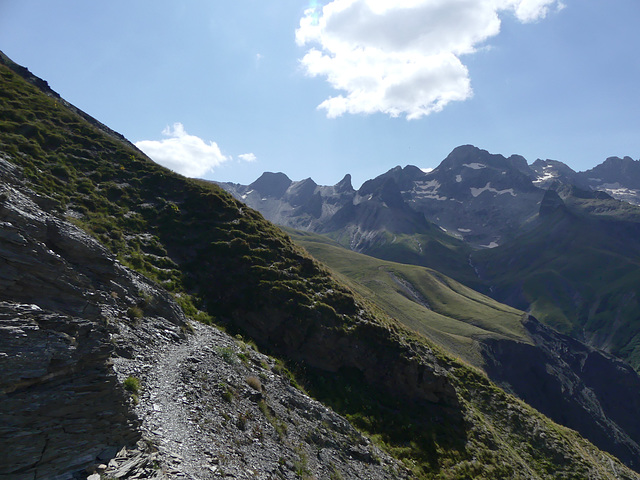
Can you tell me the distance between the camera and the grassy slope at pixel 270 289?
2684 cm

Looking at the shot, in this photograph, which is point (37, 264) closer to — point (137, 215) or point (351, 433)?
point (351, 433)

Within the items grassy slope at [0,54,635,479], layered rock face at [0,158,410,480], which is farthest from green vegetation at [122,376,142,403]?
grassy slope at [0,54,635,479]

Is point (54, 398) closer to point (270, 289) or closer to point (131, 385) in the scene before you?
point (131, 385)

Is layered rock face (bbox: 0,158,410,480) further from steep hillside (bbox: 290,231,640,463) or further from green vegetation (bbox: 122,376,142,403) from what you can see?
steep hillside (bbox: 290,231,640,463)

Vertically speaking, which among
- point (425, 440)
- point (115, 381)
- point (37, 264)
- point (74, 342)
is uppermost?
point (37, 264)

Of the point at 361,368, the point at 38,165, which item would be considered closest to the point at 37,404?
the point at 361,368

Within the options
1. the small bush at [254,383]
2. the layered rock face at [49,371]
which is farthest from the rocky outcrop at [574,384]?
the layered rock face at [49,371]

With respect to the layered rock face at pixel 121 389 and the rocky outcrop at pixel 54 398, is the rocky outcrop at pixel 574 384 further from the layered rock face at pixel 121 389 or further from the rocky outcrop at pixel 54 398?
the rocky outcrop at pixel 54 398

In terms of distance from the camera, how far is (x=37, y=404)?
1067cm

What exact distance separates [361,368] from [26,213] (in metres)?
24.0

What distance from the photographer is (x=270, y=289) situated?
32719 millimetres

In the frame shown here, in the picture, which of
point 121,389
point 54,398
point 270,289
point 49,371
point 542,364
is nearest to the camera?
point 54,398

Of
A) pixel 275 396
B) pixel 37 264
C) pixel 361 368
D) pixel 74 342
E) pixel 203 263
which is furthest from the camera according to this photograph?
pixel 203 263

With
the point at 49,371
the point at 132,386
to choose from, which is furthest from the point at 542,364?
the point at 49,371
